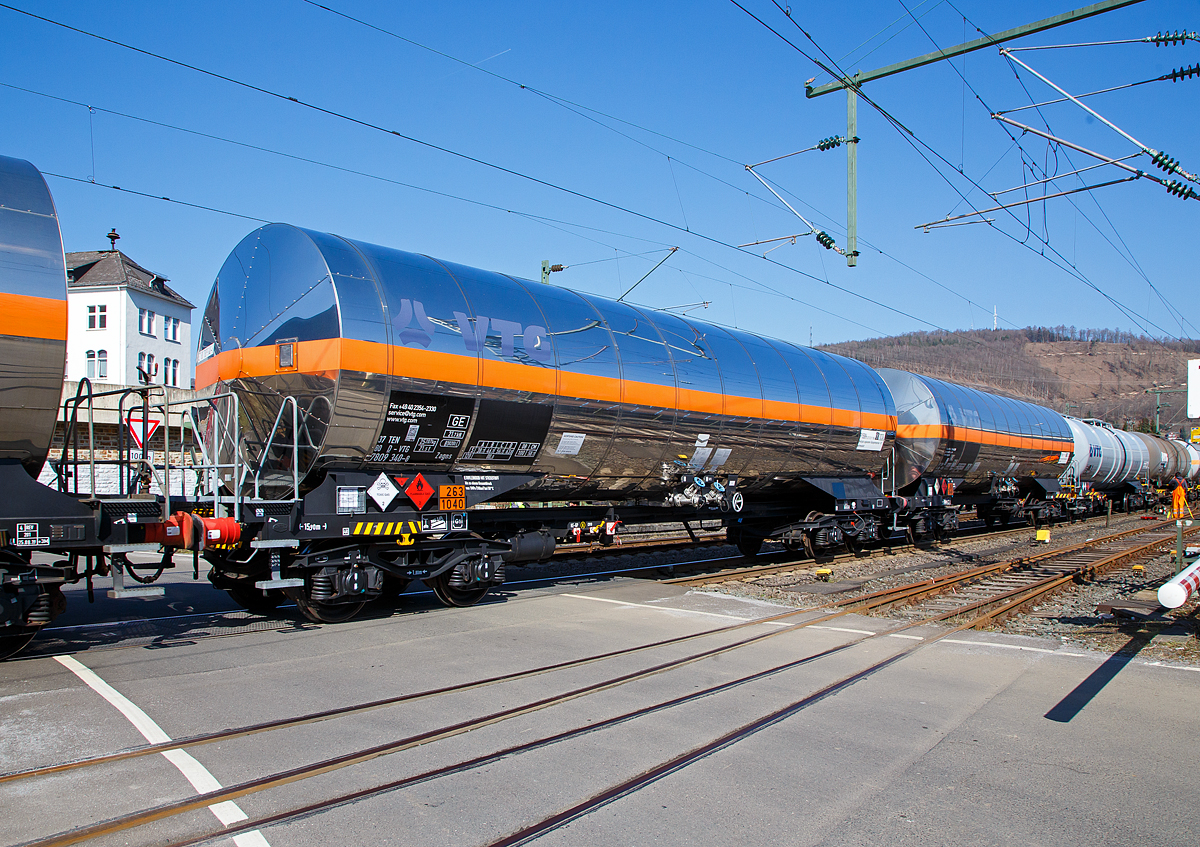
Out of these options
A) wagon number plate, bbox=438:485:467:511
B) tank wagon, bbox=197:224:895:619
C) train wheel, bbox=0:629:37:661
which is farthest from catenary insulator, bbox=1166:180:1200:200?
train wheel, bbox=0:629:37:661

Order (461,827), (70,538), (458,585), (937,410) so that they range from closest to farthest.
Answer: (461,827) < (70,538) < (458,585) < (937,410)

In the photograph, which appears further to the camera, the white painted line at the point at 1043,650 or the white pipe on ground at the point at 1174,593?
the white painted line at the point at 1043,650

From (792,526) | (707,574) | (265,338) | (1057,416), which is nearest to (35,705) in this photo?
(265,338)

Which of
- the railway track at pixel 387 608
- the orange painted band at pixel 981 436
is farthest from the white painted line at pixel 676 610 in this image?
the orange painted band at pixel 981 436

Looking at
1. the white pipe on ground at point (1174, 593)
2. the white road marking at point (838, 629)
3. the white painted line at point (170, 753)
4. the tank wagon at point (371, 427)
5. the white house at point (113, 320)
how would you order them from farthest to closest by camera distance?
1. the white house at point (113, 320)
2. the white road marking at point (838, 629)
3. the tank wagon at point (371, 427)
4. the white pipe on ground at point (1174, 593)
5. the white painted line at point (170, 753)

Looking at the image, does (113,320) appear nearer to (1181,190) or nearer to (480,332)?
(480,332)

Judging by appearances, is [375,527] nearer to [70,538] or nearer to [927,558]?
[70,538]

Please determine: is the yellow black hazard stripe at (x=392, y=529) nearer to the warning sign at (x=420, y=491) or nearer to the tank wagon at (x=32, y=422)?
the warning sign at (x=420, y=491)

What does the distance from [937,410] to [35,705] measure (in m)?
17.6

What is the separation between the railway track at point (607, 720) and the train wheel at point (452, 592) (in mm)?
3028

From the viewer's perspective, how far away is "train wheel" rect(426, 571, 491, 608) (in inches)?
391

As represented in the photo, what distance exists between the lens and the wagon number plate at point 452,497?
9.26 m

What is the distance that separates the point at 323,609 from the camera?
8773mm

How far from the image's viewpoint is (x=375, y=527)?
343 inches
